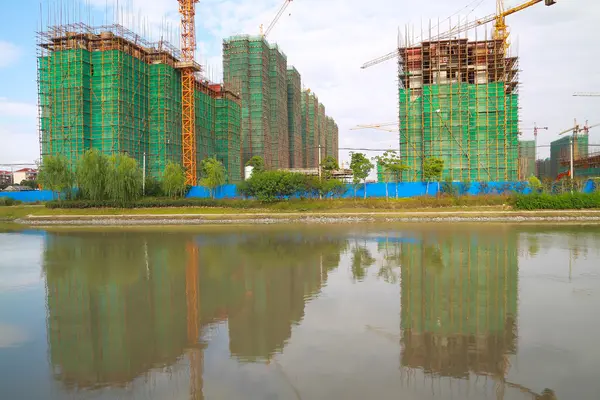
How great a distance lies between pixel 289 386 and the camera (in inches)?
229

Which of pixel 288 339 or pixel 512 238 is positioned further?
pixel 512 238

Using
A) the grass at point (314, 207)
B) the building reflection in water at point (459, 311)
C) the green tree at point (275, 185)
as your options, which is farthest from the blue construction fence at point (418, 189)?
the building reflection in water at point (459, 311)

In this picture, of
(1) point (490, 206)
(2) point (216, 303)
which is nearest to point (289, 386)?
(2) point (216, 303)

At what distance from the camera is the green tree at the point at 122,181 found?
3675 centimetres

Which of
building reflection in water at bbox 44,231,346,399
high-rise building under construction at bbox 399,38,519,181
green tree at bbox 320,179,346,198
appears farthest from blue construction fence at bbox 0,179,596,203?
building reflection in water at bbox 44,231,346,399

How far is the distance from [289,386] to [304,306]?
3.69 meters

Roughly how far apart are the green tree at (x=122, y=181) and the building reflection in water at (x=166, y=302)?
19.0 m

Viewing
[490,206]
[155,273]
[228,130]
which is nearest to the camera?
[155,273]

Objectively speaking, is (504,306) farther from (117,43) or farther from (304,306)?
(117,43)

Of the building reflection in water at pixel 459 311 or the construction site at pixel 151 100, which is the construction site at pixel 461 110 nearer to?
the construction site at pixel 151 100

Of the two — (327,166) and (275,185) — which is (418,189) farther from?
(275,185)

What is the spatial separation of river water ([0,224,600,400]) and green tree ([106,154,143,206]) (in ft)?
69.3

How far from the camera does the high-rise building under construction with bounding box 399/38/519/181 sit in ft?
155

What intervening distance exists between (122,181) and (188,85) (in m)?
18.9
